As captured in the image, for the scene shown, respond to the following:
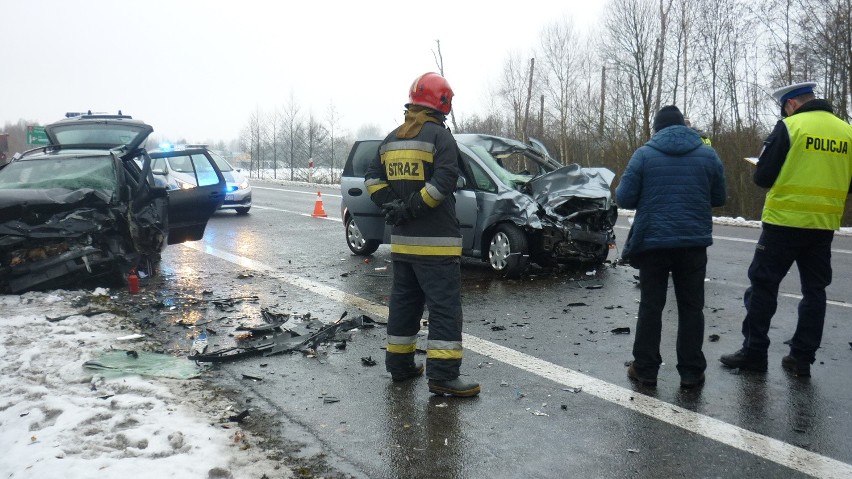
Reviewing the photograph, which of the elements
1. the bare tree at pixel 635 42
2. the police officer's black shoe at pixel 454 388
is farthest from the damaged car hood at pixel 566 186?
the bare tree at pixel 635 42

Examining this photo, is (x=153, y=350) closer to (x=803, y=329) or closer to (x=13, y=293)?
(x=13, y=293)

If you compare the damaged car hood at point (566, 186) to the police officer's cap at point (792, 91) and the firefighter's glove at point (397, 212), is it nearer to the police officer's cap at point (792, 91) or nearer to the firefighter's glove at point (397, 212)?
the police officer's cap at point (792, 91)

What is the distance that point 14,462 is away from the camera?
11.2 ft

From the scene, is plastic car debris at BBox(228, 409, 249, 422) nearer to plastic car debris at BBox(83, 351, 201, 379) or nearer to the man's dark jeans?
plastic car debris at BBox(83, 351, 201, 379)

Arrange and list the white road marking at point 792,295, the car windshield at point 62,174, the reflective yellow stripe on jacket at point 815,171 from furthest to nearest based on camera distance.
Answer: the car windshield at point 62,174, the white road marking at point 792,295, the reflective yellow stripe on jacket at point 815,171

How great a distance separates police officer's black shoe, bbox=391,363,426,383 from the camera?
4918 mm

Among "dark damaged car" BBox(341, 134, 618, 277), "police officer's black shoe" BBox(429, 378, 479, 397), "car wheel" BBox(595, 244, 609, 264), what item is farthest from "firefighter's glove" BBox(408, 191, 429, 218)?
"car wheel" BBox(595, 244, 609, 264)

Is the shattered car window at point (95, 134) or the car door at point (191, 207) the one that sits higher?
the shattered car window at point (95, 134)

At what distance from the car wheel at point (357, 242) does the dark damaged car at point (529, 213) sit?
205 cm

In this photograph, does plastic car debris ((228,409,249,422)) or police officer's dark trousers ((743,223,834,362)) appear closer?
plastic car debris ((228,409,249,422))

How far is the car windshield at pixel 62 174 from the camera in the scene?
338 inches

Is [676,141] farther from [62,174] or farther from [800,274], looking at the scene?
[62,174]

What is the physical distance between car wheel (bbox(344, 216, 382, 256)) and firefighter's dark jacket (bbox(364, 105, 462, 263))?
589 cm

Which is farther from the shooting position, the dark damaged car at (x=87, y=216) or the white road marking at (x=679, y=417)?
the dark damaged car at (x=87, y=216)
